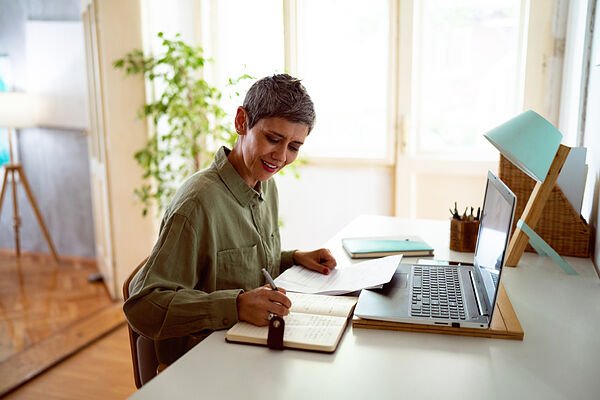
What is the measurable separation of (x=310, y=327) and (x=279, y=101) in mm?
565

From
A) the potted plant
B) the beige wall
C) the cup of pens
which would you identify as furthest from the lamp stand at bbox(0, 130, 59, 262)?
the cup of pens

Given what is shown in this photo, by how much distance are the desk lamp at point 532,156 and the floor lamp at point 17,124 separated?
361 cm

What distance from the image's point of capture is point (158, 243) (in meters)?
1.28

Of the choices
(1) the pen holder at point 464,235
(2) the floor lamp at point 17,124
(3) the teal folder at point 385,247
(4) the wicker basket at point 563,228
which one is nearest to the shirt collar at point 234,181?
(3) the teal folder at point 385,247

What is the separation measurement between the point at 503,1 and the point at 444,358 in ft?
8.29

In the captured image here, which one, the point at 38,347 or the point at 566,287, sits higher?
the point at 566,287

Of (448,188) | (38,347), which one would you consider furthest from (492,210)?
(38,347)

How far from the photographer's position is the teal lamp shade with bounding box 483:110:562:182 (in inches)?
55.8

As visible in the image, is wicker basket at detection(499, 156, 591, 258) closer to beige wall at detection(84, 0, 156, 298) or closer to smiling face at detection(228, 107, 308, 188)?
smiling face at detection(228, 107, 308, 188)

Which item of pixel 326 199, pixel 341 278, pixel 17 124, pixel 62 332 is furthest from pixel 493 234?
pixel 17 124

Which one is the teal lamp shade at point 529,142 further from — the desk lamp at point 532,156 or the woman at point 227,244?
the woman at point 227,244

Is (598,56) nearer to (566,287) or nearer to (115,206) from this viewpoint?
(566,287)

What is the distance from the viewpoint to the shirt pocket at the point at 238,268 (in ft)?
4.66

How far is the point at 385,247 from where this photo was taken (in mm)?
1804
